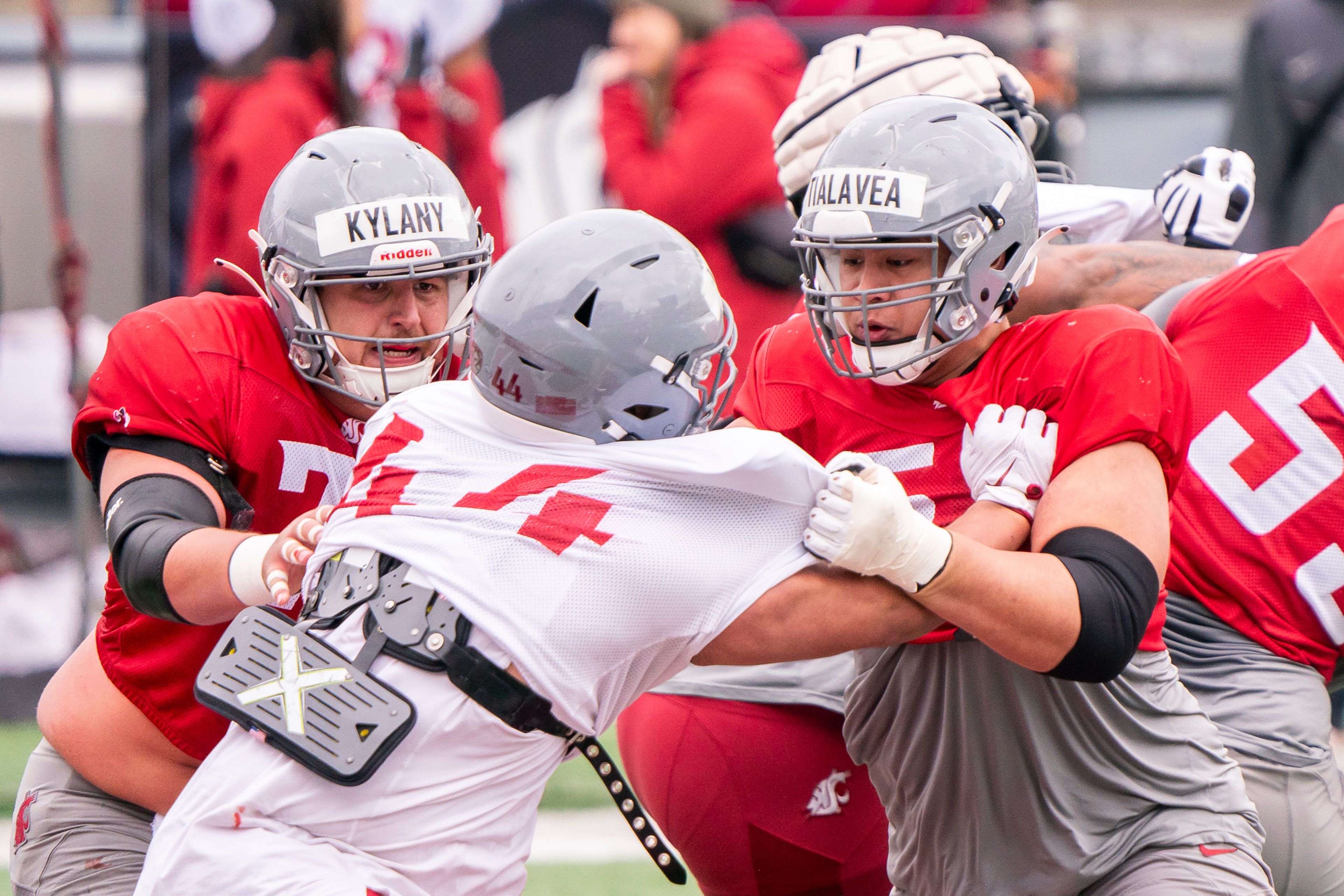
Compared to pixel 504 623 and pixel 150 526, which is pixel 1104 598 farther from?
pixel 150 526

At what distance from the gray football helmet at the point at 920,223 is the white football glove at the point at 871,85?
0.64 meters

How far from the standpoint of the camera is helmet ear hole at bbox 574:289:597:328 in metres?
2.32

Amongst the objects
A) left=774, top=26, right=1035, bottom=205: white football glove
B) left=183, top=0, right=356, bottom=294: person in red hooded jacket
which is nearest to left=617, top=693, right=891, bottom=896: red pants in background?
left=774, top=26, right=1035, bottom=205: white football glove

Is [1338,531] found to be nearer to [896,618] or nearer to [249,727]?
[896,618]

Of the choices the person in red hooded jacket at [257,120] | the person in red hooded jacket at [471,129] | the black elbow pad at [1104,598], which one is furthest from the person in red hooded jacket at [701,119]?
the black elbow pad at [1104,598]

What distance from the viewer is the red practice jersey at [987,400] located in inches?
98.0

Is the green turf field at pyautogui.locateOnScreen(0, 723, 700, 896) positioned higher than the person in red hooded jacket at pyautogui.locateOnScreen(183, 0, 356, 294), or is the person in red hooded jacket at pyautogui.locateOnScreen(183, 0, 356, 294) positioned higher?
the person in red hooded jacket at pyautogui.locateOnScreen(183, 0, 356, 294)

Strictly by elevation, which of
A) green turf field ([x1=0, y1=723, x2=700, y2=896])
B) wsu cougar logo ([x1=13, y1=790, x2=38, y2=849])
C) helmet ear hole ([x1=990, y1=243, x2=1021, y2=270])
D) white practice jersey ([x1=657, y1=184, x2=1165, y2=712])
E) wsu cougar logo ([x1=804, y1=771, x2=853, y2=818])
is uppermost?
helmet ear hole ([x1=990, y1=243, x2=1021, y2=270])

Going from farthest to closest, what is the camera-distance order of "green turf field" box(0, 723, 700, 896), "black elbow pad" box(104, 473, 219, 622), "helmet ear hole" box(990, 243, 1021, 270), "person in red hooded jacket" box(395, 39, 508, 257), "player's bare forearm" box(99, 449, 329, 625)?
"person in red hooded jacket" box(395, 39, 508, 257) < "green turf field" box(0, 723, 700, 896) < "helmet ear hole" box(990, 243, 1021, 270) < "black elbow pad" box(104, 473, 219, 622) < "player's bare forearm" box(99, 449, 329, 625)

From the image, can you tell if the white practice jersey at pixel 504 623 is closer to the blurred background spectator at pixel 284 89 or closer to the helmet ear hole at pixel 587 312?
the helmet ear hole at pixel 587 312

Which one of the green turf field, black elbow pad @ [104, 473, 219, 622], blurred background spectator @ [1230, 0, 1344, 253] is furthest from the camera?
blurred background spectator @ [1230, 0, 1344, 253]

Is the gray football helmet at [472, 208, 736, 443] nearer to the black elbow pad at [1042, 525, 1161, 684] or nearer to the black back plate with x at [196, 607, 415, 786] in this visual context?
the black back plate with x at [196, 607, 415, 786]

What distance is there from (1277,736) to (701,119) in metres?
4.26

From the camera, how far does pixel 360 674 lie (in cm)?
222
